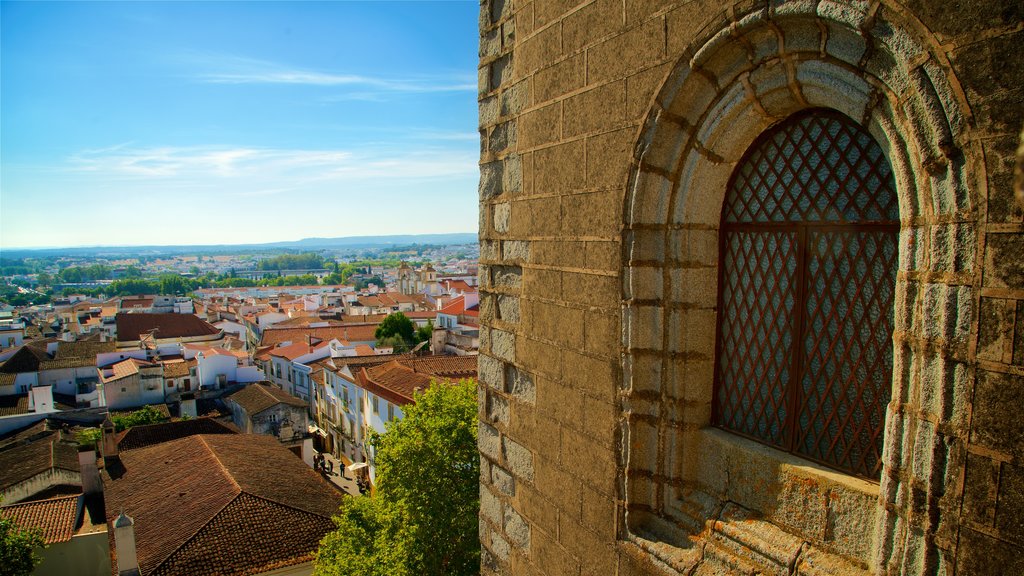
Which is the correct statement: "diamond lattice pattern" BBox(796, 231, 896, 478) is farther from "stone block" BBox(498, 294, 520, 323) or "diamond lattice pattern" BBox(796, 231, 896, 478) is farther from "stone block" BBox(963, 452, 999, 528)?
"stone block" BBox(498, 294, 520, 323)

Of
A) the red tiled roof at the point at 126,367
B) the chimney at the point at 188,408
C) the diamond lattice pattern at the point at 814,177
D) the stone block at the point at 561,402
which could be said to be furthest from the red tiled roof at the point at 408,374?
the diamond lattice pattern at the point at 814,177

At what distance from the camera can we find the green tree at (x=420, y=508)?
1123 centimetres

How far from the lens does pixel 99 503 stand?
20.3m

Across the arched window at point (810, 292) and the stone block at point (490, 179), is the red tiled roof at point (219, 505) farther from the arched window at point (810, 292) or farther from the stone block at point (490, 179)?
the arched window at point (810, 292)

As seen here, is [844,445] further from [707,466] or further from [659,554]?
[659,554]

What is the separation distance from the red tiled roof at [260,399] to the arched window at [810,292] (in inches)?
1148

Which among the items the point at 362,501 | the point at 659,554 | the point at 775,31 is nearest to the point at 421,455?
the point at 362,501

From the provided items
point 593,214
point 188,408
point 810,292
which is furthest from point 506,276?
point 188,408

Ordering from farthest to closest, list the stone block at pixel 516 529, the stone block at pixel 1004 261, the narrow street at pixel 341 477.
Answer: the narrow street at pixel 341 477 < the stone block at pixel 516 529 < the stone block at pixel 1004 261

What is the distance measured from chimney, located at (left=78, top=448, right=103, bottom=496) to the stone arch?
22.7 meters

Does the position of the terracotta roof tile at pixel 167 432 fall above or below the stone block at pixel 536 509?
below

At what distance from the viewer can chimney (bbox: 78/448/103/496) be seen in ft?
66.8

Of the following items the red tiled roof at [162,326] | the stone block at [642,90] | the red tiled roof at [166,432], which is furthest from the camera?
the red tiled roof at [162,326]

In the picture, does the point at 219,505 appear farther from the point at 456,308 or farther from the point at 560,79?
the point at 456,308
